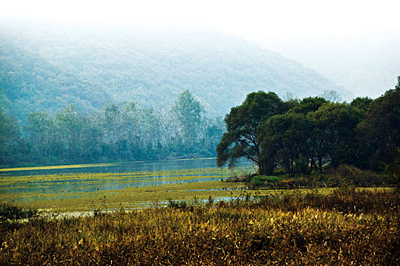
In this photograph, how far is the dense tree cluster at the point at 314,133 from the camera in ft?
124

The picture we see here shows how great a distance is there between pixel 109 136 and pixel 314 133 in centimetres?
9525

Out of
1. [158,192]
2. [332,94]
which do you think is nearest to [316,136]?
[158,192]

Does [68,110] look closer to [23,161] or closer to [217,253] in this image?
[23,161]

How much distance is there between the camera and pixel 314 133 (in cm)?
4125

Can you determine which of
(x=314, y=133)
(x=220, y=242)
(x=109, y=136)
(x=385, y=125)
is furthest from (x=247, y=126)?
(x=109, y=136)

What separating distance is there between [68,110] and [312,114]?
93.5 metres

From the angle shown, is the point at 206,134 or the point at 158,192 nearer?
the point at 158,192

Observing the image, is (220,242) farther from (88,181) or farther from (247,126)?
(88,181)

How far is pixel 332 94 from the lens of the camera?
475 ft

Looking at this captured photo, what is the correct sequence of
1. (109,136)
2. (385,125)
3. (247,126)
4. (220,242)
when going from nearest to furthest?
(220,242) < (385,125) < (247,126) < (109,136)

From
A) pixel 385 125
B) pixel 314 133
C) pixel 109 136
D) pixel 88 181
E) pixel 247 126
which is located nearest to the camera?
pixel 385 125

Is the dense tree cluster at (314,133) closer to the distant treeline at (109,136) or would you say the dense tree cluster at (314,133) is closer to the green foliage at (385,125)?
the green foliage at (385,125)

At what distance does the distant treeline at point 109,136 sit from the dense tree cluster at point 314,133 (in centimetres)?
6793

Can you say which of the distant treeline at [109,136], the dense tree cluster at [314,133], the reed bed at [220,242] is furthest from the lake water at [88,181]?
the distant treeline at [109,136]
